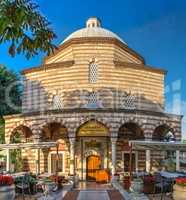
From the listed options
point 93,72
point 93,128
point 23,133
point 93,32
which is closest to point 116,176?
point 93,128

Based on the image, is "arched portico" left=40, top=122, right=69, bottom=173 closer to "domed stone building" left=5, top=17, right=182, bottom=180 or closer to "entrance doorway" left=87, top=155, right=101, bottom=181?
"domed stone building" left=5, top=17, right=182, bottom=180

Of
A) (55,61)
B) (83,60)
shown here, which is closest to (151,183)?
(83,60)

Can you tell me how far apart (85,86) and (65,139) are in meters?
4.41

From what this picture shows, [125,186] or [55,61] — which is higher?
[55,61]

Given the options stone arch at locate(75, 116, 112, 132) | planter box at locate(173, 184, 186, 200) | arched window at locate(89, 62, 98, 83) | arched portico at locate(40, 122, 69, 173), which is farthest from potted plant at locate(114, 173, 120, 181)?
planter box at locate(173, 184, 186, 200)

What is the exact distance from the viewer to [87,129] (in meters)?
34.3

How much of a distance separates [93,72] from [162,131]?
23.9 feet

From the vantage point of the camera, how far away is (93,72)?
37719 millimetres

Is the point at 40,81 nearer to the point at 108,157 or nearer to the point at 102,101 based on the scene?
the point at 102,101

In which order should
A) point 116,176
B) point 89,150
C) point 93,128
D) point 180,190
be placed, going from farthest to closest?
point 89,150, point 93,128, point 116,176, point 180,190

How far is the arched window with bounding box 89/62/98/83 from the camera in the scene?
37.4 metres

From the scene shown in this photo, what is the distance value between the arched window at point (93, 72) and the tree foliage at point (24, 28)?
1043 inches

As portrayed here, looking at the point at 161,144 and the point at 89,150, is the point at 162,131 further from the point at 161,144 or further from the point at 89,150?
the point at 161,144

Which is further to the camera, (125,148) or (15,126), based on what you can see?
(15,126)
